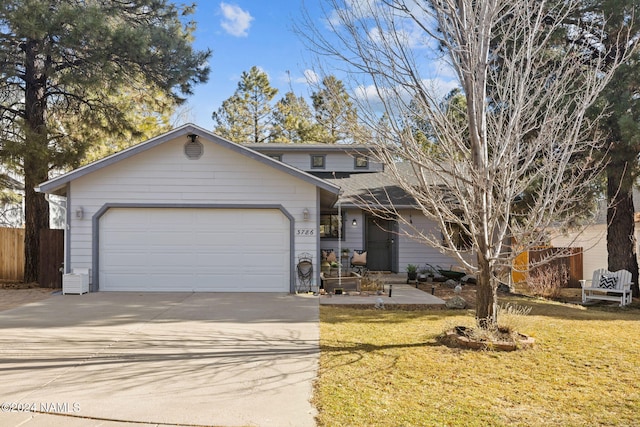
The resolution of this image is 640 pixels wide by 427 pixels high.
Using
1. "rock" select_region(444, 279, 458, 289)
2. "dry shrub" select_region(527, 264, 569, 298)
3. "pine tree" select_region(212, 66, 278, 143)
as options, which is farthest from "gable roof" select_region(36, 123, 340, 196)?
"pine tree" select_region(212, 66, 278, 143)

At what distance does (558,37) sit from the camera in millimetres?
10898

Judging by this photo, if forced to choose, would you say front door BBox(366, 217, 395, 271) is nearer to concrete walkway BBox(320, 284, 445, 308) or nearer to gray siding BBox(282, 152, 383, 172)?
gray siding BBox(282, 152, 383, 172)

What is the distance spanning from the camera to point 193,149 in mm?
11656

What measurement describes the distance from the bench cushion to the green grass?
3646mm

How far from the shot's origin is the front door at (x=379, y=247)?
53.8 ft

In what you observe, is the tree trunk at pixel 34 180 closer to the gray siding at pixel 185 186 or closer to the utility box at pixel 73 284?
the gray siding at pixel 185 186

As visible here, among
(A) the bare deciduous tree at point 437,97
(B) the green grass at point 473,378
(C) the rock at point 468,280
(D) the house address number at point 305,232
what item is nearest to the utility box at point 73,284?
(D) the house address number at point 305,232

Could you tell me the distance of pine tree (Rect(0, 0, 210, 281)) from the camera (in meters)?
12.8

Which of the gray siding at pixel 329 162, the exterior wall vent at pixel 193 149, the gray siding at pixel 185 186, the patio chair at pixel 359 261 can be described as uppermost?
the gray siding at pixel 329 162

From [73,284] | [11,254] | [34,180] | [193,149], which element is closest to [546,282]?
[193,149]

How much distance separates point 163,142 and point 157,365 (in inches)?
283

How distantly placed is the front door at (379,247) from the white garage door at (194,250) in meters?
5.38

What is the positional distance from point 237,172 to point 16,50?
8143 mm

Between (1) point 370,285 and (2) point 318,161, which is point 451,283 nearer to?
(1) point 370,285
